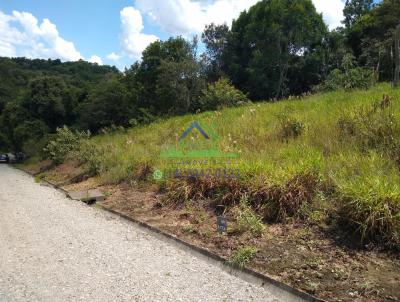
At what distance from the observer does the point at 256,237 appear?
497 cm

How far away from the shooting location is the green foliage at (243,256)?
4324mm

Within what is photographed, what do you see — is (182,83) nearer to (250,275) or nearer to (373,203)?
(373,203)

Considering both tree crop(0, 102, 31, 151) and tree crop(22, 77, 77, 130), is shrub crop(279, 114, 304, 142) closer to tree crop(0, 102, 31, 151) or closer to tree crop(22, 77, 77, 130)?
tree crop(22, 77, 77, 130)

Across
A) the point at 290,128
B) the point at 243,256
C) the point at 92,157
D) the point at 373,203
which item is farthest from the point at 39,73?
the point at 373,203

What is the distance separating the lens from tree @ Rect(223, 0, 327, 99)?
32594 millimetres

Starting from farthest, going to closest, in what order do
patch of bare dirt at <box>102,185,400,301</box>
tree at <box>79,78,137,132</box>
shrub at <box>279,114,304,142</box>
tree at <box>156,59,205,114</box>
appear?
tree at <box>79,78,137,132</box> < tree at <box>156,59,205,114</box> < shrub at <box>279,114,304,142</box> < patch of bare dirt at <box>102,185,400,301</box>

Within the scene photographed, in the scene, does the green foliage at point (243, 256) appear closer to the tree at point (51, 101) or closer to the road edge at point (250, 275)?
the road edge at point (250, 275)

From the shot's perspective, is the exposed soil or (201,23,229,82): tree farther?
(201,23,229,82): tree

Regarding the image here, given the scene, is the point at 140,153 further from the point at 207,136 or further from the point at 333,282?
the point at 333,282

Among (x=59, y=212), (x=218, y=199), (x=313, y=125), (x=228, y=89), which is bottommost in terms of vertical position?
(x=59, y=212)

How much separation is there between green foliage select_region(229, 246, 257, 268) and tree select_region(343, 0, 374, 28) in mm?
46774

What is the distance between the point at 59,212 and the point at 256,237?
4.90m

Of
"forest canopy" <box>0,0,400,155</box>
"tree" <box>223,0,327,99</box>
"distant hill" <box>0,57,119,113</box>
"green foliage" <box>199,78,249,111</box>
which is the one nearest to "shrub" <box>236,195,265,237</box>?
"green foliage" <box>199,78,249,111</box>

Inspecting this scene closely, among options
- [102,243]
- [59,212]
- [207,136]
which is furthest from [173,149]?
[102,243]
